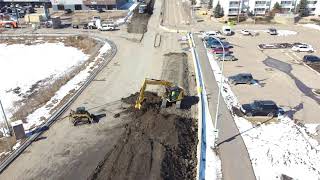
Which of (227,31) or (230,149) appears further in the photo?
(227,31)

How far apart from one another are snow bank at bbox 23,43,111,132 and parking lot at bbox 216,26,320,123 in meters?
19.7

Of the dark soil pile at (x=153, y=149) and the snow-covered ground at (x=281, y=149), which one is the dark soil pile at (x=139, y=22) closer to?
the dark soil pile at (x=153, y=149)

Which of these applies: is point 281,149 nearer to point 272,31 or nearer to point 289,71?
point 289,71

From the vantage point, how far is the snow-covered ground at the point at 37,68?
4178 cm

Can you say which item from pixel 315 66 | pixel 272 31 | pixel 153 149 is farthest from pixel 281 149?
pixel 272 31

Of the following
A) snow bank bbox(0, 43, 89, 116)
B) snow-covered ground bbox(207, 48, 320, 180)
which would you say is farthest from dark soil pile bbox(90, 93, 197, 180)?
snow bank bbox(0, 43, 89, 116)

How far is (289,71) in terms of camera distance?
48.0 meters

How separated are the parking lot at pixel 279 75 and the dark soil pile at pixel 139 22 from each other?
60.5ft

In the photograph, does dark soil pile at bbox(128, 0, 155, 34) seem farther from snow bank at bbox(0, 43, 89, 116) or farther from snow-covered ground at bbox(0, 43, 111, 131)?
snow bank at bbox(0, 43, 89, 116)

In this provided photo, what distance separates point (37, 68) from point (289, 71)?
3849 cm

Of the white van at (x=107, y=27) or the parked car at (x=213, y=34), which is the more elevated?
the white van at (x=107, y=27)

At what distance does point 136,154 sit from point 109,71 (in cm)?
2301

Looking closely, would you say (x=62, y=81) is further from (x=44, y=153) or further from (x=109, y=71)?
(x=44, y=153)

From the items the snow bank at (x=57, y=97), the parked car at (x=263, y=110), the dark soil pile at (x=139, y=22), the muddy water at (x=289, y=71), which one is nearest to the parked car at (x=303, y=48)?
the muddy water at (x=289, y=71)
